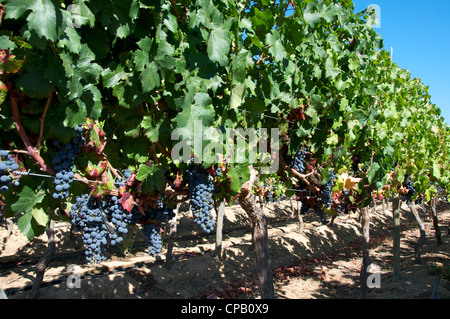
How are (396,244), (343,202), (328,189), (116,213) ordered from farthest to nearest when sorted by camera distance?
(396,244) → (343,202) → (328,189) → (116,213)

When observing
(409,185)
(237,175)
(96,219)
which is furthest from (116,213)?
(409,185)

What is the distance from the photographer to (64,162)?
6.78 ft

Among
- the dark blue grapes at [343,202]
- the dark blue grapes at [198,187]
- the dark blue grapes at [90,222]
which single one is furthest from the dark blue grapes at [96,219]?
the dark blue grapes at [343,202]

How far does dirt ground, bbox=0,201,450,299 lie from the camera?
851 centimetres

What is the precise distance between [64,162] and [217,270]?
1002cm

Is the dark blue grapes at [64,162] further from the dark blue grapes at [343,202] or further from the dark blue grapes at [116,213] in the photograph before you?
the dark blue grapes at [343,202]

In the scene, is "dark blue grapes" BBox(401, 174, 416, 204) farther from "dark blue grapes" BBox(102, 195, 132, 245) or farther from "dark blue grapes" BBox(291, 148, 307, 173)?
"dark blue grapes" BBox(102, 195, 132, 245)

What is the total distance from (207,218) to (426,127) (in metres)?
7.64

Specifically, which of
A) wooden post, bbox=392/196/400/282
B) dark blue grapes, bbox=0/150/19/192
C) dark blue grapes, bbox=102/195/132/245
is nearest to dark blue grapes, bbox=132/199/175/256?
dark blue grapes, bbox=102/195/132/245

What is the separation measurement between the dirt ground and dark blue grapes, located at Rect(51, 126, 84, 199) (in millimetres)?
7263

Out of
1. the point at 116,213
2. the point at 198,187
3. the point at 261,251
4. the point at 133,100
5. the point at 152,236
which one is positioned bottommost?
the point at 261,251

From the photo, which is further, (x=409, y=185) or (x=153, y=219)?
(x=409, y=185)

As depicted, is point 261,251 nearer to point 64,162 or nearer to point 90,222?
point 90,222

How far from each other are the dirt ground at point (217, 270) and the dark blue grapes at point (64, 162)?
7263 mm
